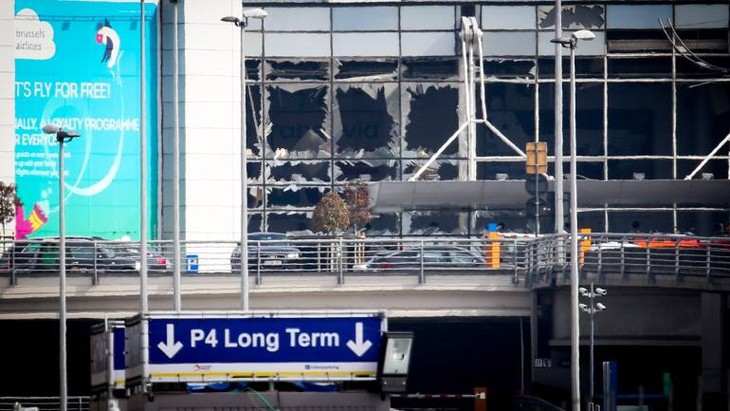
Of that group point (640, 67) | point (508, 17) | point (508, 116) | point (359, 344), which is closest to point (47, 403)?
point (359, 344)

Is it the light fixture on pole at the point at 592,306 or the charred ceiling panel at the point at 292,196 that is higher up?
the charred ceiling panel at the point at 292,196

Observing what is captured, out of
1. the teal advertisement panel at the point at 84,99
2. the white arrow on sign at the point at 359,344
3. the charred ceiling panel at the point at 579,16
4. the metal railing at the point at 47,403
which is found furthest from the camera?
the charred ceiling panel at the point at 579,16

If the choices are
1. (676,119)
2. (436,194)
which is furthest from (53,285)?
(676,119)

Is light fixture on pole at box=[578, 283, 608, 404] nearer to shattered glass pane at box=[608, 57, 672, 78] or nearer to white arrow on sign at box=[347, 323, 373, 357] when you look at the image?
white arrow on sign at box=[347, 323, 373, 357]

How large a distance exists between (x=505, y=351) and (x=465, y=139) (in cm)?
1357

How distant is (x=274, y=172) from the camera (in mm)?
73875

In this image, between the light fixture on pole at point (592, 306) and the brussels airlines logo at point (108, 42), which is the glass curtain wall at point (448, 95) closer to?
the brussels airlines logo at point (108, 42)

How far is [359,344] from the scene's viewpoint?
87.2 feet

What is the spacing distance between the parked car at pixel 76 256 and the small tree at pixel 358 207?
1492 centimetres

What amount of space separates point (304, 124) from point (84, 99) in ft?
25.3

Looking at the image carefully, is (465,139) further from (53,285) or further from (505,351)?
(53,285)

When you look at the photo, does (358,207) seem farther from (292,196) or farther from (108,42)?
(108,42)

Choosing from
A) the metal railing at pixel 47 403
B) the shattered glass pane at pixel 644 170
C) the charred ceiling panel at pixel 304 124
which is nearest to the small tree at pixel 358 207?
the charred ceiling panel at pixel 304 124

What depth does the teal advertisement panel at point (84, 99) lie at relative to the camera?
69938mm
